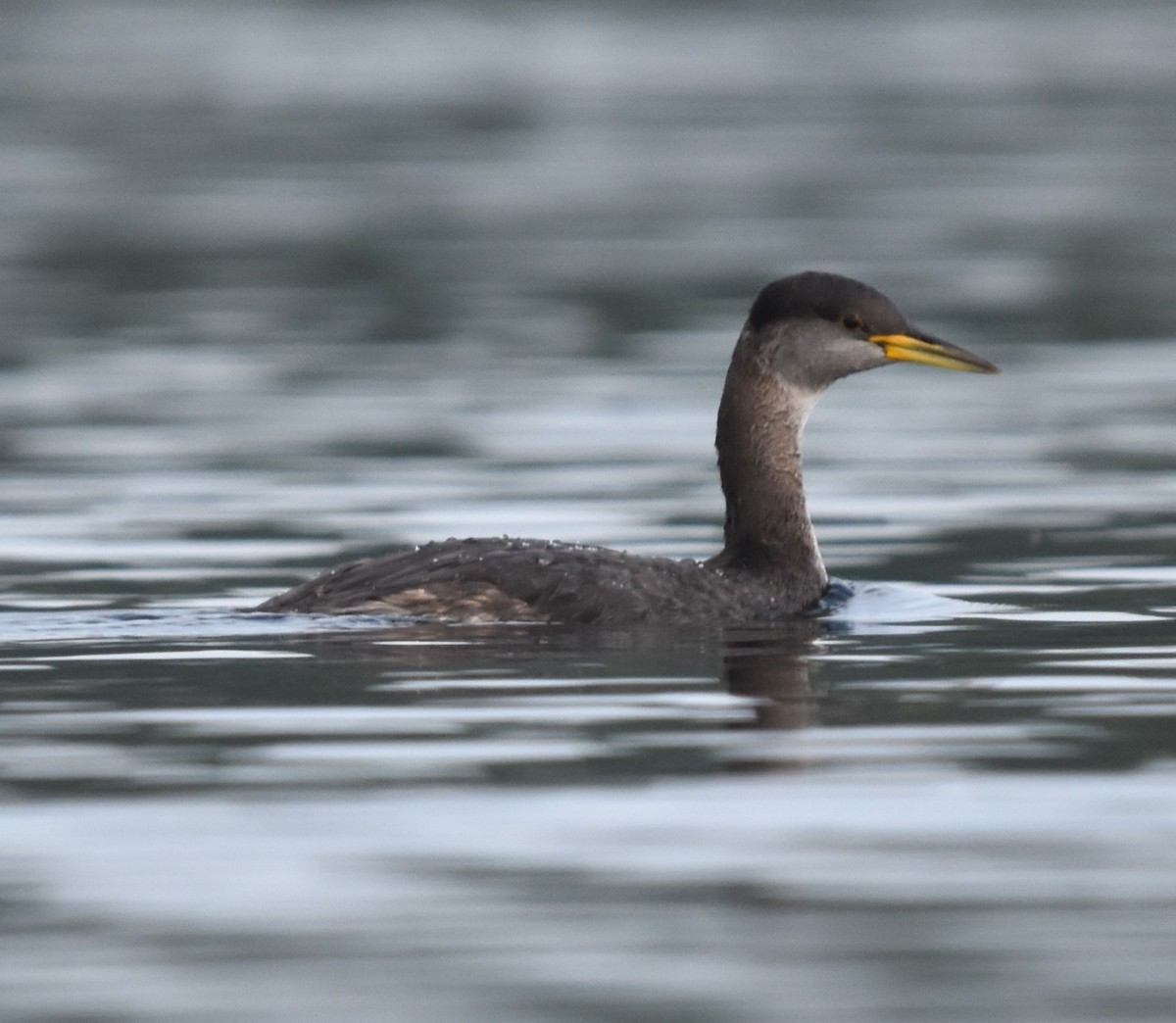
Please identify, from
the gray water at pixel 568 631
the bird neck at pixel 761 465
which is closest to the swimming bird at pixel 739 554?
the bird neck at pixel 761 465

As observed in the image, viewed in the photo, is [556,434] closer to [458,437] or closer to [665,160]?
[458,437]

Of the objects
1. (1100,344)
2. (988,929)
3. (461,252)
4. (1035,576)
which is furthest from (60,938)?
(461,252)

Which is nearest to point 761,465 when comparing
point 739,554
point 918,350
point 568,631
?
point 739,554

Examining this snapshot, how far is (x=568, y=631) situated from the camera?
12.8 m

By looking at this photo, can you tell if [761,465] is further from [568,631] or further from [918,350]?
[568,631]

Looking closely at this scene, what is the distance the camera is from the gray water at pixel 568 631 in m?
7.77

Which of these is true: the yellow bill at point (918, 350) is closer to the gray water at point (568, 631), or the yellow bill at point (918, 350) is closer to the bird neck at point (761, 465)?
the bird neck at point (761, 465)

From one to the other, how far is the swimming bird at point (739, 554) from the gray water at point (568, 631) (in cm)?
26

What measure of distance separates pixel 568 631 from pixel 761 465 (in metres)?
2.00

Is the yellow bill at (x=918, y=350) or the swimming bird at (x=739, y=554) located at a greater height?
the yellow bill at (x=918, y=350)

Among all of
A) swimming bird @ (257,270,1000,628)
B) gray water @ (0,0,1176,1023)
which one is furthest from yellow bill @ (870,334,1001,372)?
gray water @ (0,0,1176,1023)

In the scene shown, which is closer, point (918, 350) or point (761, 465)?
point (918, 350)

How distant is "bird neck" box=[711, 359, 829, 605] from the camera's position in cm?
1434

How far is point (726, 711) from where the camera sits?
10.9 metres
